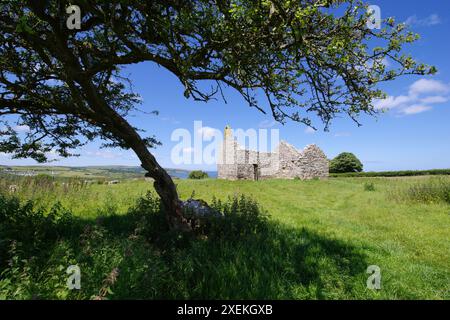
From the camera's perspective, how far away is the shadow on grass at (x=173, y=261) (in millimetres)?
3846

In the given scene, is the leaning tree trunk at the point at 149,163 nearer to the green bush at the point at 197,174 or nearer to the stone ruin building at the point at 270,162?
the stone ruin building at the point at 270,162

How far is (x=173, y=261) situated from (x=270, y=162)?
30103 mm

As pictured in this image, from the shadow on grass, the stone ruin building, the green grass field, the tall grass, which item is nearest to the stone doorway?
the stone ruin building

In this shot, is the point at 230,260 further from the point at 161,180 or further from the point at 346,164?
the point at 346,164

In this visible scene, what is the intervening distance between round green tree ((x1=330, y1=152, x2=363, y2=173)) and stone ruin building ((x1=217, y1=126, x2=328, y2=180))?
17.4m

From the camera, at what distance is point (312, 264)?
5.78 metres

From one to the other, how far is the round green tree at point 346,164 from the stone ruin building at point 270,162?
17.4m

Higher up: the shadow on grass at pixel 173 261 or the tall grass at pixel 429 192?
the tall grass at pixel 429 192

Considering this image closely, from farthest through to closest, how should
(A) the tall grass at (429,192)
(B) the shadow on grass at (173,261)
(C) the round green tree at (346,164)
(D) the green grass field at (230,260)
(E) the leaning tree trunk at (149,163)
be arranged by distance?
(C) the round green tree at (346,164) < (A) the tall grass at (429,192) < (E) the leaning tree trunk at (149,163) < (D) the green grass field at (230,260) < (B) the shadow on grass at (173,261)

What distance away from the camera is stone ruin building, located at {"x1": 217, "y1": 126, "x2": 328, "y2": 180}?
30.6 metres

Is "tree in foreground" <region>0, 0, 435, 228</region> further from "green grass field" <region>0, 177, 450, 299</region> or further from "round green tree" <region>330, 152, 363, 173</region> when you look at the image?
"round green tree" <region>330, 152, 363, 173</region>

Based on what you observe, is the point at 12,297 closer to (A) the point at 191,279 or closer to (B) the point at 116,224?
(A) the point at 191,279

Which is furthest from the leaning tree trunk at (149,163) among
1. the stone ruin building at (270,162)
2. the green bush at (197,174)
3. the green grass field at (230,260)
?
the green bush at (197,174)
